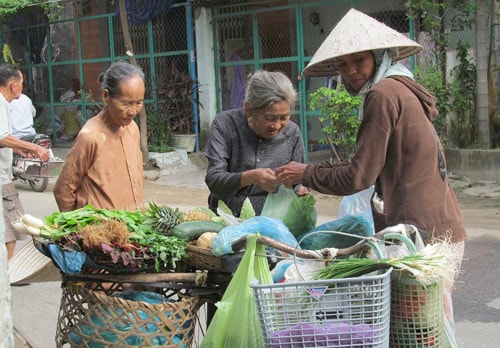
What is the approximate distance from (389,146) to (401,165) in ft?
0.30

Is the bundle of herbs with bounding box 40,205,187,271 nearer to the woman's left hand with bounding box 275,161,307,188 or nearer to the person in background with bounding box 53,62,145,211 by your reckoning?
the woman's left hand with bounding box 275,161,307,188

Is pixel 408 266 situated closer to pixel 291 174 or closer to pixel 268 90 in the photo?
pixel 291 174

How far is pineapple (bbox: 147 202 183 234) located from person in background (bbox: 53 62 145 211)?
65 centimetres

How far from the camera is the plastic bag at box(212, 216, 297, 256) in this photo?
2742 millimetres

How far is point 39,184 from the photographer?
11469mm

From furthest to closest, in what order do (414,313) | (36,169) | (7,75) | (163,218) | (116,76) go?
(36,169) → (7,75) → (116,76) → (163,218) → (414,313)

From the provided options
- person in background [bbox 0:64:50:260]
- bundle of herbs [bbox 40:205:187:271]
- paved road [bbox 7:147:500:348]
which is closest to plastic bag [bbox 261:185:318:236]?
bundle of herbs [bbox 40:205:187:271]

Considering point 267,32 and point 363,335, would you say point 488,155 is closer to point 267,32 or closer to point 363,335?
point 267,32

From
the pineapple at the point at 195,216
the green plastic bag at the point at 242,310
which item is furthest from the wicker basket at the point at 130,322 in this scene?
the pineapple at the point at 195,216

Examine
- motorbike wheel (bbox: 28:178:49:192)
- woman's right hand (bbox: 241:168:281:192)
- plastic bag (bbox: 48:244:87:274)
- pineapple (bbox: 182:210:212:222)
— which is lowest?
motorbike wheel (bbox: 28:178:49:192)

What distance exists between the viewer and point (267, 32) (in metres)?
12.5

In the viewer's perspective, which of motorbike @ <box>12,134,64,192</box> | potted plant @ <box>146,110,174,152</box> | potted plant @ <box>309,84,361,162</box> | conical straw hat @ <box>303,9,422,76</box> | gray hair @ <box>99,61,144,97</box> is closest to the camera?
conical straw hat @ <box>303,9,422,76</box>

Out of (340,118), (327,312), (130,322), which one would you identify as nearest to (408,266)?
(327,312)

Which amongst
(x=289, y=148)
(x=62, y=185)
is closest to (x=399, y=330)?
(x=289, y=148)
